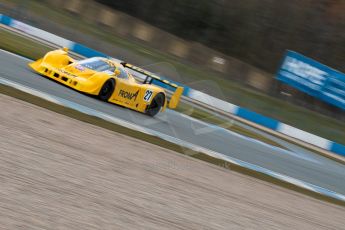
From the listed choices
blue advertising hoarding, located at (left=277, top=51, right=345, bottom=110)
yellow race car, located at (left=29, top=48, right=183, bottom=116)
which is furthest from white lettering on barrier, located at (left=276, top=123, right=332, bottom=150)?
yellow race car, located at (left=29, top=48, right=183, bottom=116)

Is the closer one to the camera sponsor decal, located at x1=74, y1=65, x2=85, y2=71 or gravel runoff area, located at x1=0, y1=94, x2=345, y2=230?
gravel runoff area, located at x1=0, y1=94, x2=345, y2=230

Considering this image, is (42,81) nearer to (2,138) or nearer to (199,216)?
(2,138)

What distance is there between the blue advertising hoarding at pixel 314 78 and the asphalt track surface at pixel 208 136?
9.04 meters

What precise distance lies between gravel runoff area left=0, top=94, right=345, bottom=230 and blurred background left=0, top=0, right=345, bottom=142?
1301cm

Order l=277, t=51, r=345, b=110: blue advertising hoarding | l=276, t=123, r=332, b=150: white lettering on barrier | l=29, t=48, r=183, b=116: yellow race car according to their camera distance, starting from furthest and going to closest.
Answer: l=277, t=51, r=345, b=110: blue advertising hoarding < l=276, t=123, r=332, b=150: white lettering on barrier < l=29, t=48, r=183, b=116: yellow race car

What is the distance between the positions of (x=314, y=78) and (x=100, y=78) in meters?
14.3

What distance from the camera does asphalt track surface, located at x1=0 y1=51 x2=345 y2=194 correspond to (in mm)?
10672

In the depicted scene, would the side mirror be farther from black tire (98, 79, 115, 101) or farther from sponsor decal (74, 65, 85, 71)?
sponsor decal (74, 65, 85, 71)

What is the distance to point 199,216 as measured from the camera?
607 cm

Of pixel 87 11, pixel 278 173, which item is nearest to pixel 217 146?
pixel 278 173

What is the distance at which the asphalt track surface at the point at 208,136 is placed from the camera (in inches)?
420

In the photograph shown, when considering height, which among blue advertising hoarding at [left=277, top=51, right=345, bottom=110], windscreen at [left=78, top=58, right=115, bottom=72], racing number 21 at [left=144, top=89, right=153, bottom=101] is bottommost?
racing number 21 at [left=144, top=89, right=153, bottom=101]

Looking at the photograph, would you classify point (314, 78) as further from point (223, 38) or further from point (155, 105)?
point (155, 105)

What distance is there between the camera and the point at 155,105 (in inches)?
478
